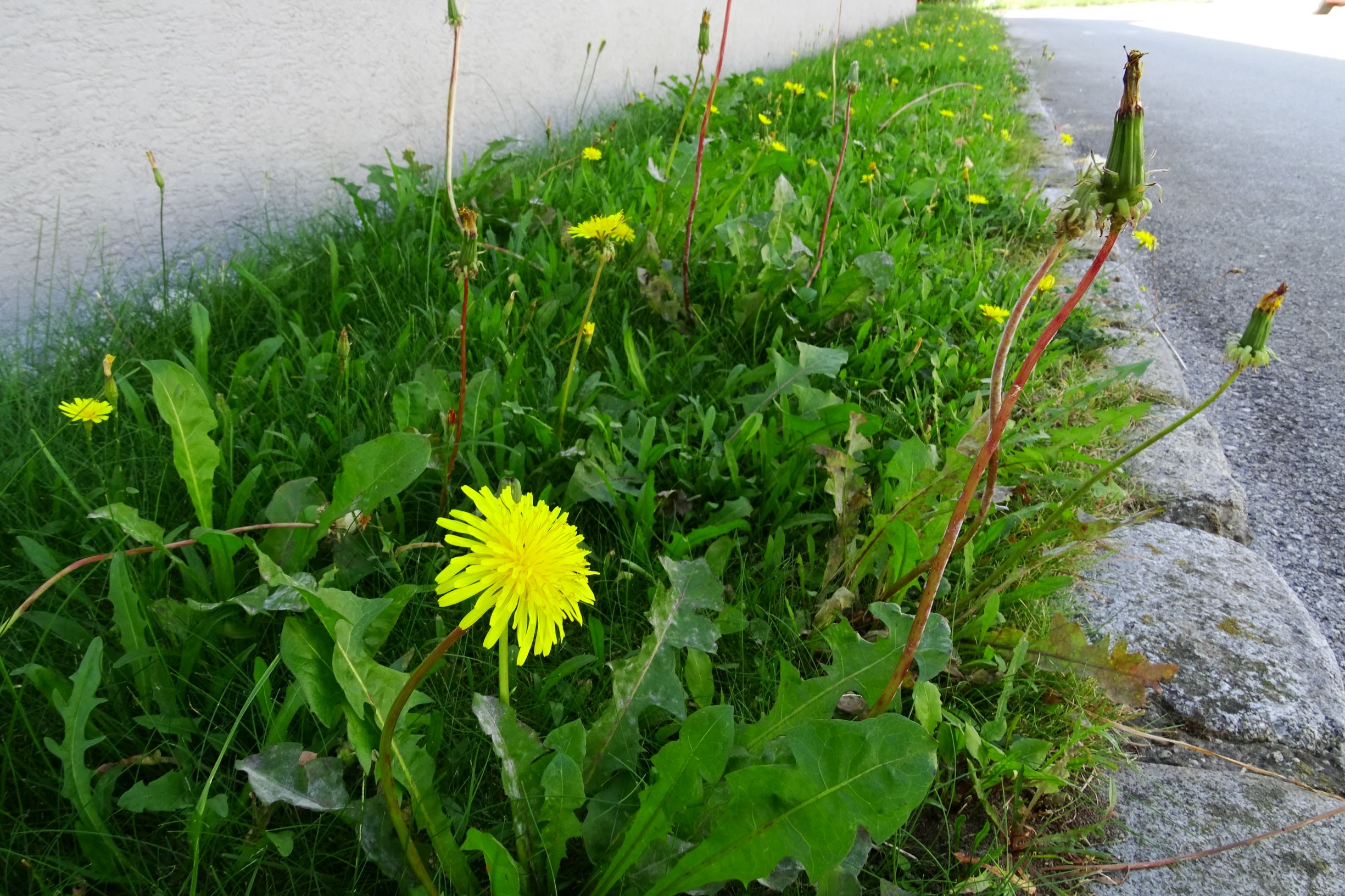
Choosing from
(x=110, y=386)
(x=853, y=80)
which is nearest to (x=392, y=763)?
(x=110, y=386)

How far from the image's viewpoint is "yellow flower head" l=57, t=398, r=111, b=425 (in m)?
1.35

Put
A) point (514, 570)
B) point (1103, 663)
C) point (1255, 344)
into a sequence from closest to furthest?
1. point (514, 570)
2. point (1255, 344)
3. point (1103, 663)

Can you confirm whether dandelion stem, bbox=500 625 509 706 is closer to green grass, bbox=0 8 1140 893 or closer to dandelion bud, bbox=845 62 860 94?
green grass, bbox=0 8 1140 893

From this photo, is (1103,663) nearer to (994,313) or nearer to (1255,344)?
(1255,344)

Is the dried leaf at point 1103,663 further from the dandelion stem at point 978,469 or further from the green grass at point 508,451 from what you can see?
the dandelion stem at point 978,469

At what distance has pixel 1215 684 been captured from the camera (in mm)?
1318

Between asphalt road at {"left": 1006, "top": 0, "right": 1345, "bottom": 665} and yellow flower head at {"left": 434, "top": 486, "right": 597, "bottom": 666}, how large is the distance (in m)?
1.54

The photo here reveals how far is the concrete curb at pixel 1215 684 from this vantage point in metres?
1.06

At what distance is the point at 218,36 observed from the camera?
6.97 ft

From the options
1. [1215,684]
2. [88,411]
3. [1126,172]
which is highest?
[1126,172]

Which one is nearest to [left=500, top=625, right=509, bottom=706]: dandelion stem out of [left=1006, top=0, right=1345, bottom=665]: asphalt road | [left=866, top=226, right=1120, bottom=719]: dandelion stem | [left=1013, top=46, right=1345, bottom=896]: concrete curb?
[left=866, top=226, right=1120, bottom=719]: dandelion stem

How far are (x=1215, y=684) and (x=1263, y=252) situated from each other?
2.96m

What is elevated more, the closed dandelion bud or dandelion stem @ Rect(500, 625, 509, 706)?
the closed dandelion bud

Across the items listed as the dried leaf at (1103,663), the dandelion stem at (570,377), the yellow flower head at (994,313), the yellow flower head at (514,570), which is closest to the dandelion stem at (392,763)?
the yellow flower head at (514,570)
